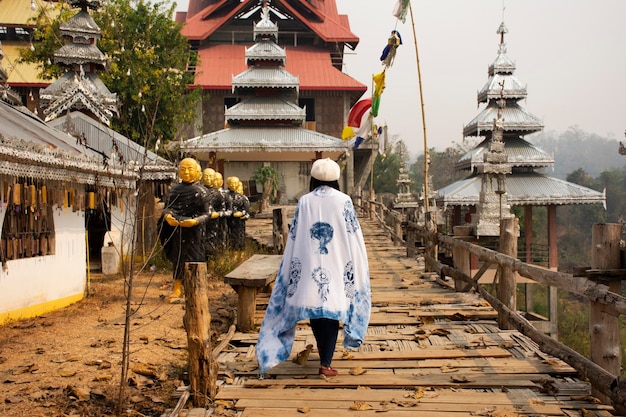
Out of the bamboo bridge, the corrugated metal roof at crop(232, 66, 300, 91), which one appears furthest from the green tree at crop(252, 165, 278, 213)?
the bamboo bridge

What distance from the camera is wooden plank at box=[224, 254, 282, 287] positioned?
5848mm

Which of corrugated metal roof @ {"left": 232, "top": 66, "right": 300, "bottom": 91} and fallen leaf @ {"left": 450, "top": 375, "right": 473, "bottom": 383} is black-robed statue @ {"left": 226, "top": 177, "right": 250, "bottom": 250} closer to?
fallen leaf @ {"left": 450, "top": 375, "right": 473, "bottom": 383}

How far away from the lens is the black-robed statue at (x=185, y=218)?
8031mm

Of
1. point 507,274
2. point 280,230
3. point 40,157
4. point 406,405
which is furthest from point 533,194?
point 406,405

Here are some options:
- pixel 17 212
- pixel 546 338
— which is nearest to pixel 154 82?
pixel 17 212

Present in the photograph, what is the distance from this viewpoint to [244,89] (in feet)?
80.8

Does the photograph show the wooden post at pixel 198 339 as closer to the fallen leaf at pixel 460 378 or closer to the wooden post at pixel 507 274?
the fallen leaf at pixel 460 378

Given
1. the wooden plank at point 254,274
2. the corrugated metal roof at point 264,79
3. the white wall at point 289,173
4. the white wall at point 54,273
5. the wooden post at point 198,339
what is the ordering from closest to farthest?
the wooden post at point 198,339
the wooden plank at point 254,274
the white wall at point 54,273
the corrugated metal roof at point 264,79
the white wall at point 289,173

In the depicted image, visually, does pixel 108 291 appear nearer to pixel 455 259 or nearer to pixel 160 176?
pixel 160 176

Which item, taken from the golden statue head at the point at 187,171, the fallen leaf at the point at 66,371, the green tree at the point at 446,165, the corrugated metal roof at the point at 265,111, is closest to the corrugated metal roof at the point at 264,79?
the corrugated metal roof at the point at 265,111

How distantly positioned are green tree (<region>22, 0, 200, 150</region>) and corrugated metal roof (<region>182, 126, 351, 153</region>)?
1542 millimetres

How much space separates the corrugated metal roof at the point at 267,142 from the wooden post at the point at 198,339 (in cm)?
1801

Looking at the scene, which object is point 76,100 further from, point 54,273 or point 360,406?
point 360,406

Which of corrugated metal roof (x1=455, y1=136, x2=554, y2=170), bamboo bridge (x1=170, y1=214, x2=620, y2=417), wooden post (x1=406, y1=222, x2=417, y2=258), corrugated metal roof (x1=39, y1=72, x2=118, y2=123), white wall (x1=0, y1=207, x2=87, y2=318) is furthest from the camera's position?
corrugated metal roof (x1=455, y1=136, x2=554, y2=170)
